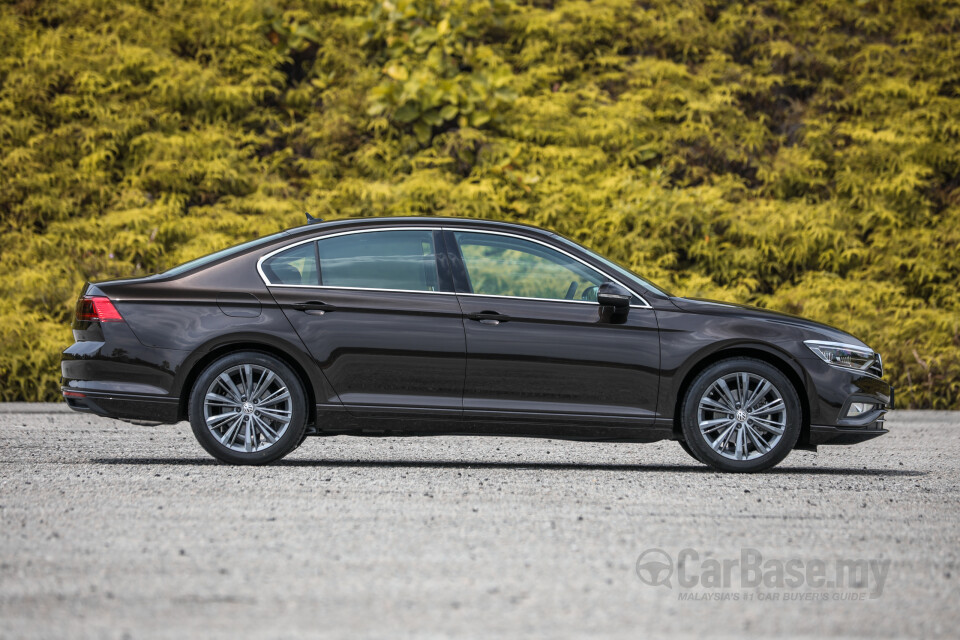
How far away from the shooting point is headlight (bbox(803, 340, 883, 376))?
296 inches

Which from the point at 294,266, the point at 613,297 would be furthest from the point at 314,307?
the point at 613,297

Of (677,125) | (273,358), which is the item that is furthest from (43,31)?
(273,358)

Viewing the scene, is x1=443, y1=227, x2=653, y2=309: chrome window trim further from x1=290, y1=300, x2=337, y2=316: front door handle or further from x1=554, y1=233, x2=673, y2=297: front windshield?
x1=290, y1=300, x2=337, y2=316: front door handle

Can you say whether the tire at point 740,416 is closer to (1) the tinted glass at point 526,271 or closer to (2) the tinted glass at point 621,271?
(2) the tinted glass at point 621,271

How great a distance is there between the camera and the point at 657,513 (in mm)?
5871

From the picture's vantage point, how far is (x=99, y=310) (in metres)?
7.44

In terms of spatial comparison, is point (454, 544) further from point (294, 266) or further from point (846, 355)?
point (846, 355)

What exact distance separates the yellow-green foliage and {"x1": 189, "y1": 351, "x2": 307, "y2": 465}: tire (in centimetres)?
652

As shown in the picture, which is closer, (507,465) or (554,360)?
(554,360)

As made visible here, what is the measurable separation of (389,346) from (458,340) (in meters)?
0.46

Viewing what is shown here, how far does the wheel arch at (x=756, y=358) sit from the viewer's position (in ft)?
24.5

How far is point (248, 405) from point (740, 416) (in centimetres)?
328

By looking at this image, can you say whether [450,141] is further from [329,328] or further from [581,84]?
[329,328]

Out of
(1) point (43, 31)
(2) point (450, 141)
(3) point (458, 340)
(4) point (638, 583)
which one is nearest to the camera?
(4) point (638, 583)
